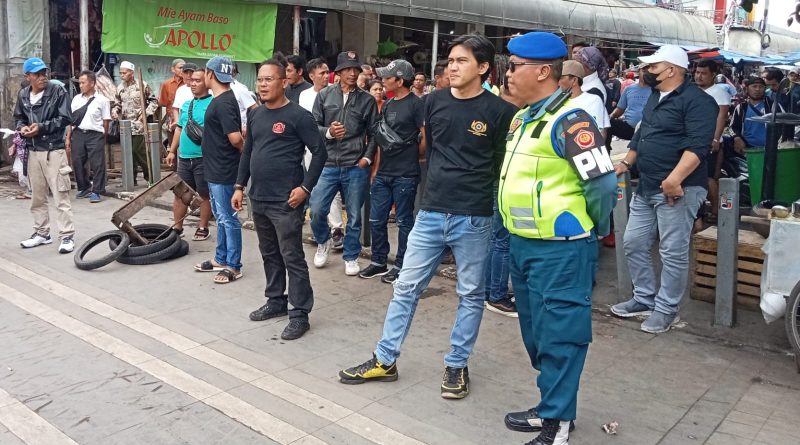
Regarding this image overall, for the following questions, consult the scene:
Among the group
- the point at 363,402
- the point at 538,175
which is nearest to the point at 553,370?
the point at 538,175

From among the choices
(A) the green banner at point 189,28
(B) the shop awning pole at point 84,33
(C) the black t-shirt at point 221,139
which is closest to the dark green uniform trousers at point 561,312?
(C) the black t-shirt at point 221,139

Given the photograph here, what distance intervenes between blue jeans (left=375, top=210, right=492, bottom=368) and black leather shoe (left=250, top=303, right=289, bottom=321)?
58.6 inches

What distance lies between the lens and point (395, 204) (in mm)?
6672

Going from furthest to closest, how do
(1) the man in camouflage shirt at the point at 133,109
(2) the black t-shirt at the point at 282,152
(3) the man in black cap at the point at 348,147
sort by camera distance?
(1) the man in camouflage shirt at the point at 133,109 → (3) the man in black cap at the point at 348,147 → (2) the black t-shirt at the point at 282,152

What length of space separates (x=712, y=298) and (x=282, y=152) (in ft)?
11.8

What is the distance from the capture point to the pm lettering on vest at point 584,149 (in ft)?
11.1

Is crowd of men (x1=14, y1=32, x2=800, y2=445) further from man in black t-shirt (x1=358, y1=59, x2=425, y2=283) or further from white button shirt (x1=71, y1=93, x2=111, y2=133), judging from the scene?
white button shirt (x1=71, y1=93, x2=111, y2=133)

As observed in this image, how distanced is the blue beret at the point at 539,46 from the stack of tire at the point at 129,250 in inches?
188

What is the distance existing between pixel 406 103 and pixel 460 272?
2.52 metres

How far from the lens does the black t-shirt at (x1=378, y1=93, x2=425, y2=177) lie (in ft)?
21.1

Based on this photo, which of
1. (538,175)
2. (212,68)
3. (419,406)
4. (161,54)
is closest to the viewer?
(538,175)

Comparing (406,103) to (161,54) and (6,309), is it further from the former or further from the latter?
(161,54)

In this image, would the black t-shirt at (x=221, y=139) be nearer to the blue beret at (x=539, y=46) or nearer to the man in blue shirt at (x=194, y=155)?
the man in blue shirt at (x=194, y=155)

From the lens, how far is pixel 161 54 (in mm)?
13133
